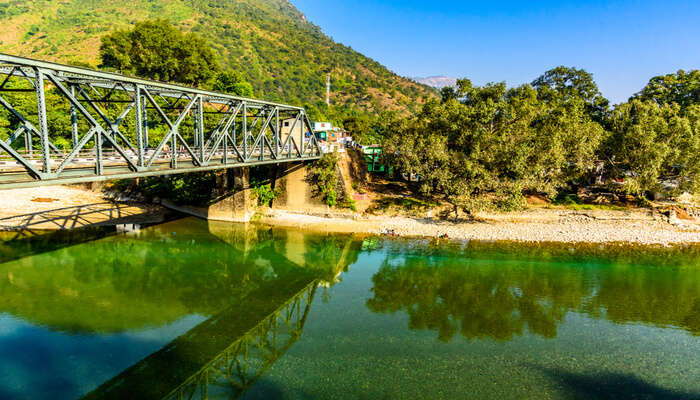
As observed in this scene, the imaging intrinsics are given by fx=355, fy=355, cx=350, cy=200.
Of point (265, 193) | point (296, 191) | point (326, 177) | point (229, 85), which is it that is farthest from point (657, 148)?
point (229, 85)

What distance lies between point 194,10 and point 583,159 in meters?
160

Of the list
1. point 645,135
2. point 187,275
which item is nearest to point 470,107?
point 645,135

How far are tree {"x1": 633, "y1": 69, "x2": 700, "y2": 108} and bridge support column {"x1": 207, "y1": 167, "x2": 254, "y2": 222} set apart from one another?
52928 millimetres

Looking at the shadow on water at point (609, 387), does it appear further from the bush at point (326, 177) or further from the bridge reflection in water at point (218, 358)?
the bush at point (326, 177)

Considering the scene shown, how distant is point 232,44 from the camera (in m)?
132

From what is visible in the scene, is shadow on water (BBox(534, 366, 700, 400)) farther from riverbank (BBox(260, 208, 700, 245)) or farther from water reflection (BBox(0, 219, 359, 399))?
riverbank (BBox(260, 208, 700, 245))

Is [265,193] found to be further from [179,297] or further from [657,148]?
[657,148]

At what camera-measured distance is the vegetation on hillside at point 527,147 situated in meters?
33.7

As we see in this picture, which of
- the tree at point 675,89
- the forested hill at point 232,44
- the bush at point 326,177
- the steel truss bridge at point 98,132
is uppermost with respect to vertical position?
the forested hill at point 232,44

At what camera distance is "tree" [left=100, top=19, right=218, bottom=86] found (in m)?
55.2

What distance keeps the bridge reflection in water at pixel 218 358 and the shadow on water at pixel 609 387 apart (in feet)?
36.4

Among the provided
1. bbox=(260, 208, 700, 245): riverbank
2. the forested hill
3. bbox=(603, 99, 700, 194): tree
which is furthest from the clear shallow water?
the forested hill

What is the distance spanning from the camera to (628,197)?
3981cm

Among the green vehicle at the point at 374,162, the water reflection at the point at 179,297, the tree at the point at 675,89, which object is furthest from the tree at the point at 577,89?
the water reflection at the point at 179,297
